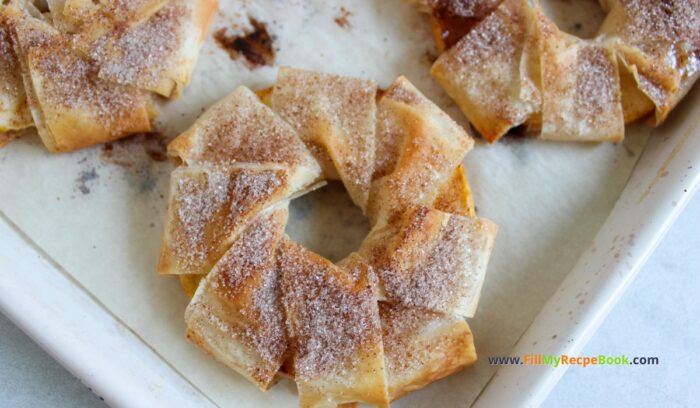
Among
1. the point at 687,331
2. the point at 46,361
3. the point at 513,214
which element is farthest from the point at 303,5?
the point at 687,331

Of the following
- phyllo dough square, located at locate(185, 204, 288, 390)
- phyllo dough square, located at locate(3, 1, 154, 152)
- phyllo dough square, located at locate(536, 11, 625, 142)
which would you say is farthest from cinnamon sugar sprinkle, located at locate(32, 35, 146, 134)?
phyllo dough square, located at locate(536, 11, 625, 142)

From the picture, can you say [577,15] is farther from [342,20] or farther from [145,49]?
[145,49]

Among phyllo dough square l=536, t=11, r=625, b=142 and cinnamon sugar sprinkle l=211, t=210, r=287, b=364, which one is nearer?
cinnamon sugar sprinkle l=211, t=210, r=287, b=364

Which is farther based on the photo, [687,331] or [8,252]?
[687,331]

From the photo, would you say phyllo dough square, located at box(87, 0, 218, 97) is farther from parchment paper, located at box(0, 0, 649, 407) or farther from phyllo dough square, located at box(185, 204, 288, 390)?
phyllo dough square, located at box(185, 204, 288, 390)

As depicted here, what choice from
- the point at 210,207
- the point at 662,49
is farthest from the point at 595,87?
the point at 210,207

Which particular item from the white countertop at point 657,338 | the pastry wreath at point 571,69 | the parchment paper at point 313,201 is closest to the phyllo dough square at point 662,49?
the pastry wreath at point 571,69

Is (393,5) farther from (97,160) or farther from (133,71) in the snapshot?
(97,160)
